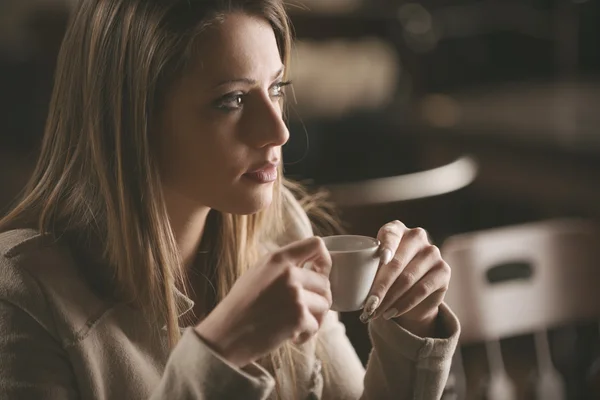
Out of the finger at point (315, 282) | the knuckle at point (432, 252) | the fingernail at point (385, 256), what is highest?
the finger at point (315, 282)

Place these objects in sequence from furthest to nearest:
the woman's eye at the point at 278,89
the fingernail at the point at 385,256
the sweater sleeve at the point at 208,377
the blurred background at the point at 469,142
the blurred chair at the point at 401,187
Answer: the blurred chair at the point at 401,187 < the blurred background at the point at 469,142 < the woman's eye at the point at 278,89 < the fingernail at the point at 385,256 < the sweater sleeve at the point at 208,377

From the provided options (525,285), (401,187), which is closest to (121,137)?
(525,285)

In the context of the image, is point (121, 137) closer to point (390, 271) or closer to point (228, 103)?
point (228, 103)

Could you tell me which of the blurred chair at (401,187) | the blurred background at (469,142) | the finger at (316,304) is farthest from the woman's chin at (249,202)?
the blurred chair at (401,187)

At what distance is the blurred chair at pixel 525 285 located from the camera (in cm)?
152

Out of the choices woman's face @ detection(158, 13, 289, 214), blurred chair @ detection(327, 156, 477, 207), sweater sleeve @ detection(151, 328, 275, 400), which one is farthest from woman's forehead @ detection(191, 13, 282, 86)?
blurred chair @ detection(327, 156, 477, 207)

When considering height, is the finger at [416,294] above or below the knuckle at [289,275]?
below

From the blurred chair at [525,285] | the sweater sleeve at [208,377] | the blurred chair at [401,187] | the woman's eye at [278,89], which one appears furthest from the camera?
the blurred chair at [401,187]

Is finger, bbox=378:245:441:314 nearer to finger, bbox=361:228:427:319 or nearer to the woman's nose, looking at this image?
finger, bbox=361:228:427:319

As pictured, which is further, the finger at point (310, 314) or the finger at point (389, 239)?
the finger at point (389, 239)

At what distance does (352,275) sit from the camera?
94cm

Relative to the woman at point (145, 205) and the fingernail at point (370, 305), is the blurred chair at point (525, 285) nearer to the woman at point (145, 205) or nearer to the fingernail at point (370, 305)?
the woman at point (145, 205)

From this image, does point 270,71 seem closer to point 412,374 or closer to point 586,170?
point 412,374

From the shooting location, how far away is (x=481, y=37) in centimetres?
485
